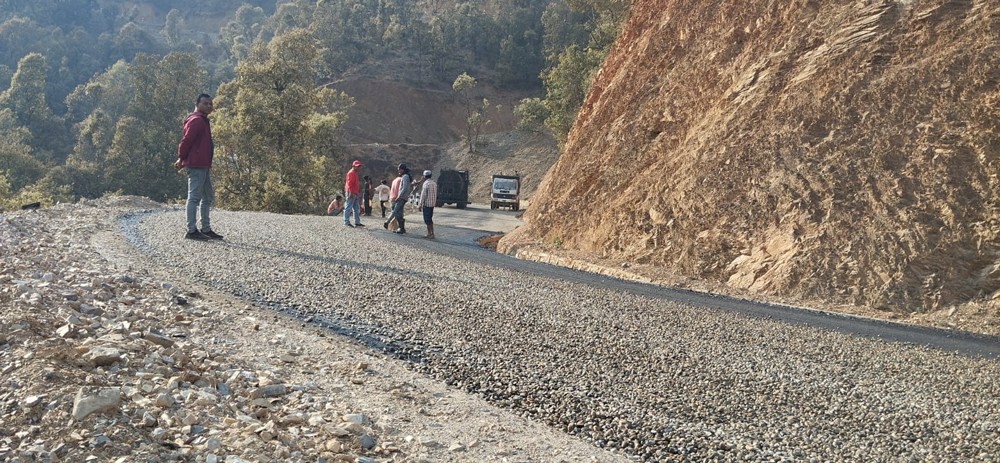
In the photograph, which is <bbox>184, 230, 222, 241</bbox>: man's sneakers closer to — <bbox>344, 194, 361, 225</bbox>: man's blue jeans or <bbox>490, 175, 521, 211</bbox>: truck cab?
<bbox>344, 194, 361, 225</bbox>: man's blue jeans

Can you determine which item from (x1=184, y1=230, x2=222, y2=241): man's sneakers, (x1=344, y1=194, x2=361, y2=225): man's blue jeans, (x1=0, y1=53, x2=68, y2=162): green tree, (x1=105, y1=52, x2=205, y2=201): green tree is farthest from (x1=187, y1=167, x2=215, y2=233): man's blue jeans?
(x1=0, y1=53, x2=68, y2=162): green tree

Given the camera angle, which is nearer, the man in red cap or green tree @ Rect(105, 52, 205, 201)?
the man in red cap

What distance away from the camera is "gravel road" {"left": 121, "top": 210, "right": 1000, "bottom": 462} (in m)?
4.92

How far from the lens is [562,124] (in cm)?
4756

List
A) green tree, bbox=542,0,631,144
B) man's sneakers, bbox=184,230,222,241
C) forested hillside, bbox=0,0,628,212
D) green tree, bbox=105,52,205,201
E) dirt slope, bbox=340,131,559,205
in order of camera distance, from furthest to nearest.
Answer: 1. dirt slope, bbox=340,131,559,205
2. green tree, bbox=105,52,205,201
3. green tree, bbox=542,0,631,144
4. forested hillside, bbox=0,0,628,212
5. man's sneakers, bbox=184,230,222,241

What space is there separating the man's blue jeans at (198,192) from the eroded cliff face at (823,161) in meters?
8.78

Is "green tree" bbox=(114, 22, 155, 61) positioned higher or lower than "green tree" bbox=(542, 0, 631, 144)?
higher

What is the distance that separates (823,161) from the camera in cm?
1311

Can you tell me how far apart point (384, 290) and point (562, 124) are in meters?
39.7

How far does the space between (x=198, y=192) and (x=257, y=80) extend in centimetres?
2743

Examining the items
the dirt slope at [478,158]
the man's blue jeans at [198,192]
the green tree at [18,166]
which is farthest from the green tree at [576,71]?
the green tree at [18,166]

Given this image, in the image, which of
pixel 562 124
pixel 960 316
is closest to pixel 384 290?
pixel 960 316

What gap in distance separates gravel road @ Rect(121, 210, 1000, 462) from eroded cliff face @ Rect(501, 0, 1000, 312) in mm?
2579

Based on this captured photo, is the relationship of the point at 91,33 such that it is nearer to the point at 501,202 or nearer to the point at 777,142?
the point at 501,202
